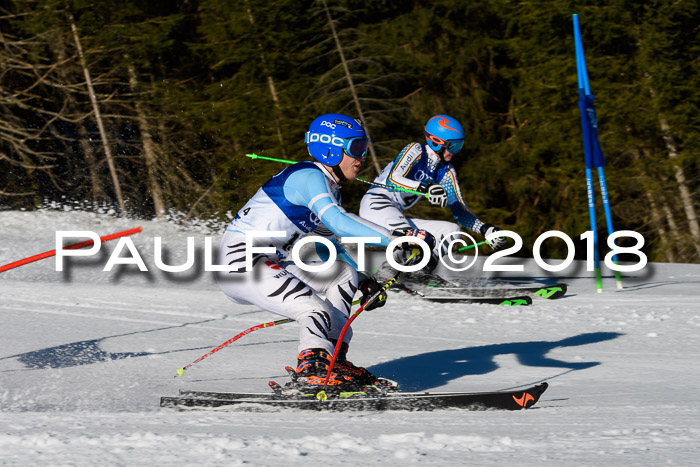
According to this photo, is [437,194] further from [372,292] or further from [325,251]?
[372,292]

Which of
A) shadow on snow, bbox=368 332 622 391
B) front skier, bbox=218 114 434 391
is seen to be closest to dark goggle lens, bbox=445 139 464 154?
shadow on snow, bbox=368 332 622 391

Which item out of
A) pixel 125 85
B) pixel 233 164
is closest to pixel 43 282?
pixel 233 164

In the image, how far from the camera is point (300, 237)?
4770 millimetres

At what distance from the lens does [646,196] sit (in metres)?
19.5

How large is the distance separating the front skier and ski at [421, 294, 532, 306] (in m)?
3.63

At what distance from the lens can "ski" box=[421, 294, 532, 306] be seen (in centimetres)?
812

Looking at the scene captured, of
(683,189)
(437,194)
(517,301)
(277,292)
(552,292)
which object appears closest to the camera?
(277,292)

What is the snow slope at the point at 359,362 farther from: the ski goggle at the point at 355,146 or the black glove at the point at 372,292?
the ski goggle at the point at 355,146

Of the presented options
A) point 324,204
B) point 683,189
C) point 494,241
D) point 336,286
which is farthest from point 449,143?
point 683,189

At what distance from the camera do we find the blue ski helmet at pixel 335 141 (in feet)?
15.4

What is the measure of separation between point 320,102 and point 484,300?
13.0m

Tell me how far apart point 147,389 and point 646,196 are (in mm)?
16437

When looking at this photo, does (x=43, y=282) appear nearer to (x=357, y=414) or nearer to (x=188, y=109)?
(x=357, y=414)

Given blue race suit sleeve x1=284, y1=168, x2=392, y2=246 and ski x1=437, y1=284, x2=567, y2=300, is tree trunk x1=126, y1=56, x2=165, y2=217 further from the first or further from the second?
blue race suit sleeve x1=284, y1=168, x2=392, y2=246
